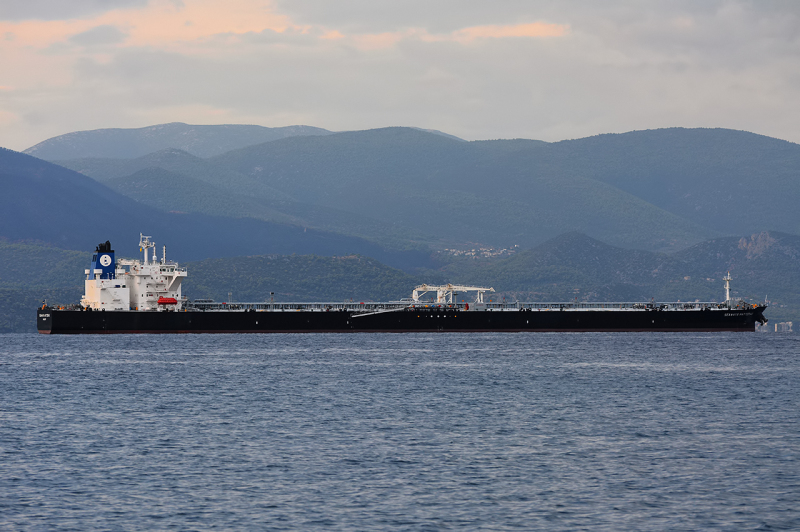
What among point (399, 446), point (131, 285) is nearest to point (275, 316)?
point (131, 285)

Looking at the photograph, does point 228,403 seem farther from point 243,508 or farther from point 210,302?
point 210,302

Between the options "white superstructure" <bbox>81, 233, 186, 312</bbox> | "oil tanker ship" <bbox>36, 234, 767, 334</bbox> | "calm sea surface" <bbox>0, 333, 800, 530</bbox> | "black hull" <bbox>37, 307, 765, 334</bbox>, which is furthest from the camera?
"black hull" <bbox>37, 307, 765, 334</bbox>

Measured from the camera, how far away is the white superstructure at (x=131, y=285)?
109312 millimetres

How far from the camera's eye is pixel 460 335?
116750 mm

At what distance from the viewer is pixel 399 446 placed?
39344mm

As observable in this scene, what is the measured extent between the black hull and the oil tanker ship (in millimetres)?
108

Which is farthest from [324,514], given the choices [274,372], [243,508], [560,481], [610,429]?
[274,372]

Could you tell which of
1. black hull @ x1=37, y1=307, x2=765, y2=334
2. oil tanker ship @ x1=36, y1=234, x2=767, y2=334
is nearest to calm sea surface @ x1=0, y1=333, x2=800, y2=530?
oil tanker ship @ x1=36, y1=234, x2=767, y2=334

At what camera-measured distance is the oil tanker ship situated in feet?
360

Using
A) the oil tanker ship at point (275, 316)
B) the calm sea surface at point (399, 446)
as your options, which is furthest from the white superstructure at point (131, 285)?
the calm sea surface at point (399, 446)

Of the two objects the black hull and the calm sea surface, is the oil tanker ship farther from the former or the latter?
the calm sea surface

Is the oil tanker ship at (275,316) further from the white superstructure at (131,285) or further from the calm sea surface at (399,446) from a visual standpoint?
the calm sea surface at (399,446)

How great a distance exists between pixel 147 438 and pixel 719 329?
287 ft

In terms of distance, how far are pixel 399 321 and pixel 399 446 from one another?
75.8 m
